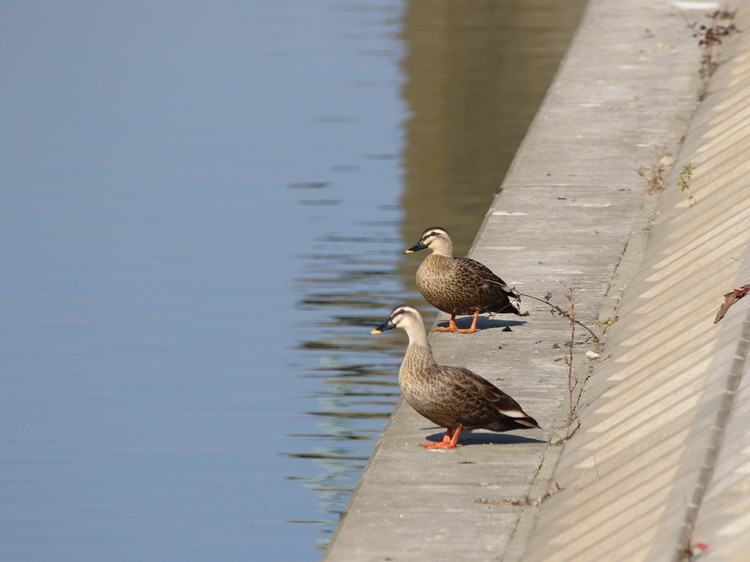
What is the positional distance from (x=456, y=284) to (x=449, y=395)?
89.6 inches

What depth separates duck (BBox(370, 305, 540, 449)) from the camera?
9.39 meters

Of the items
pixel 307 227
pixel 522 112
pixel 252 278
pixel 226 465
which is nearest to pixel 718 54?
pixel 522 112

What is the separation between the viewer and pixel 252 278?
54.2 ft

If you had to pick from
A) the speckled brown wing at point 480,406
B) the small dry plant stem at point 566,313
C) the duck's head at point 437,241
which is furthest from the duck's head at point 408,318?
the duck's head at point 437,241

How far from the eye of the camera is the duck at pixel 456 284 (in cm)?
1159

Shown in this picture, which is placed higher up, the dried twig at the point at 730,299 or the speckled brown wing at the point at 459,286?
the dried twig at the point at 730,299

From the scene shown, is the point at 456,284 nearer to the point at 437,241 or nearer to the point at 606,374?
the point at 437,241

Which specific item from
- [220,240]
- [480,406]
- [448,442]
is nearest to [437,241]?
[448,442]

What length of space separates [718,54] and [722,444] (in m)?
13.3

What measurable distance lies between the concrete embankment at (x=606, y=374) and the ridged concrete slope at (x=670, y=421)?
0.02 metres

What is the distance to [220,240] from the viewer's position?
17547mm

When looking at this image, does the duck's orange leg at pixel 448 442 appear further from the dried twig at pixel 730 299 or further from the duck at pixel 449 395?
the dried twig at pixel 730 299

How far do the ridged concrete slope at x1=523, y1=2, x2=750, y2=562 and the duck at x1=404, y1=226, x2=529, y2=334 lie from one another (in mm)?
866

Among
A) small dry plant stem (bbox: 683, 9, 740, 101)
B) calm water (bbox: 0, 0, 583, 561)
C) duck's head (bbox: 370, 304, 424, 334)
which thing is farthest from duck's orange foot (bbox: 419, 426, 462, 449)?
small dry plant stem (bbox: 683, 9, 740, 101)
